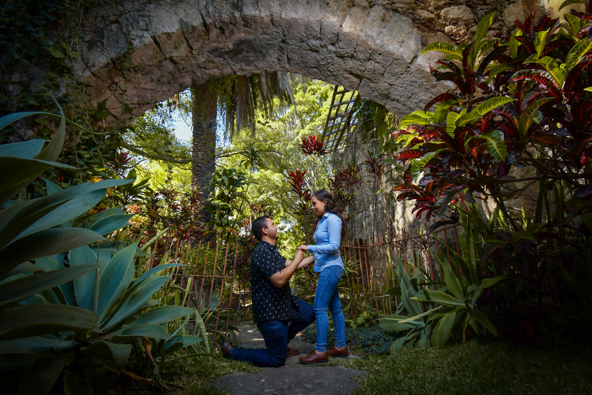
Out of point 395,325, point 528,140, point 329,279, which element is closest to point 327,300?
point 329,279

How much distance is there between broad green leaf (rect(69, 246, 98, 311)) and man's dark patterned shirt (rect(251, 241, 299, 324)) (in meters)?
1.48

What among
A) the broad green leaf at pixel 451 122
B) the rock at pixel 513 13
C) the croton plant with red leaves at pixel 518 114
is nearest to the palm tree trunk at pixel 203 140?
the rock at pixel 513 13

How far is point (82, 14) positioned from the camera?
11.0 ft

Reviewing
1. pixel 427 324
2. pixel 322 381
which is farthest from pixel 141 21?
pixel 427 324

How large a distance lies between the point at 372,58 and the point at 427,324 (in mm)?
2667

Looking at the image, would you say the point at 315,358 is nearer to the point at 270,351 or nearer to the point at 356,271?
the point at 270,351

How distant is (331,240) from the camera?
325cm

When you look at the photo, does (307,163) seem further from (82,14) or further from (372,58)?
(82,14)

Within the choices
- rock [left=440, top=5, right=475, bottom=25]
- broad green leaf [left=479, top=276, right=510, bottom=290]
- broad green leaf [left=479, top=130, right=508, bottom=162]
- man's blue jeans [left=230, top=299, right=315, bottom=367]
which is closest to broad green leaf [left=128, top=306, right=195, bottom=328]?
man's blue jeans [left=230, top=299, right=315, bottom=367]

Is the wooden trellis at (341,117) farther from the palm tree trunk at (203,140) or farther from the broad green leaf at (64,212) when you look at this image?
the broad green leaf at (64,212)

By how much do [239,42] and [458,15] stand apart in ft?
7.53

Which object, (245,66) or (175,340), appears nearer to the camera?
(175,340)

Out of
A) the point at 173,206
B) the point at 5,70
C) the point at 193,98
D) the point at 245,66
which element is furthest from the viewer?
the point at 193,98

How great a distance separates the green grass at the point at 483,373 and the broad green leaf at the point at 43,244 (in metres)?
1.62
